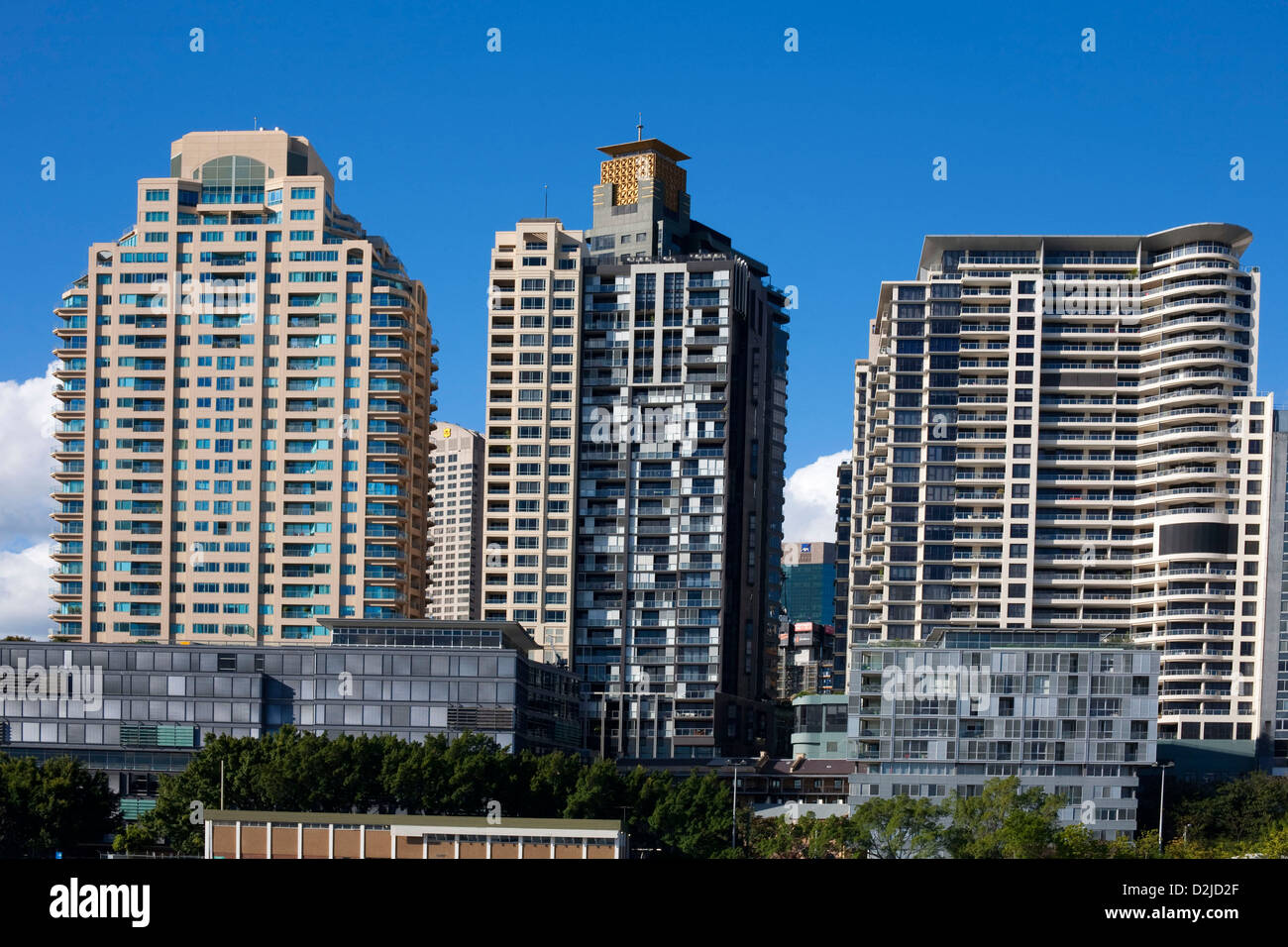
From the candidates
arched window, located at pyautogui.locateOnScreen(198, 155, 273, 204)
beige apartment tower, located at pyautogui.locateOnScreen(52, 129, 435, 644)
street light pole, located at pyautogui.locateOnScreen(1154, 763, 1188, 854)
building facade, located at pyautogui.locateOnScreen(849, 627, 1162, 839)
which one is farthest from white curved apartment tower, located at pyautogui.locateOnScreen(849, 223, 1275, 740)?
arched window, located at pyautogui.locateOnScreen(198, 155, 273, 204)

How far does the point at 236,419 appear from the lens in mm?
159500

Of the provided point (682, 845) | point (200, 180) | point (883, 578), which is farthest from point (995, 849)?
point (200, 180)

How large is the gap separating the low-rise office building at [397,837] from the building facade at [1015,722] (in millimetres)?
38813

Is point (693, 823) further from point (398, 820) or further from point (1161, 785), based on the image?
Answer: point (1161, 785)

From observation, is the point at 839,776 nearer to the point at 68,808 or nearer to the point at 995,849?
the point at 995,849

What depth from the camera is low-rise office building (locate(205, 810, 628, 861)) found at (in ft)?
269

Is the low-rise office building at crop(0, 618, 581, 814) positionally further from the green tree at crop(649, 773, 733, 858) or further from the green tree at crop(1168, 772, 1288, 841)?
the green tree at crop(1168, 772, 1288, 841)

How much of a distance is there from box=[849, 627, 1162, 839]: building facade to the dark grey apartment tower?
120ft

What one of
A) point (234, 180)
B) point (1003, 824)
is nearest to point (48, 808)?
point (1003, 824)

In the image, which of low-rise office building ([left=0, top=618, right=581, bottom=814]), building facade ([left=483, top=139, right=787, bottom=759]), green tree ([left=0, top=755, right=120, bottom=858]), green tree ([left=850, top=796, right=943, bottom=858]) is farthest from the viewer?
building facade ([left=483, top=139, right=787, bottom=759])

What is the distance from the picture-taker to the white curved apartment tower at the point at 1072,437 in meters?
158

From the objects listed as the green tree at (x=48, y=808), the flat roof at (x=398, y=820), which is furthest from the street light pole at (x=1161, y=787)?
the green tree at (x=48, y=808)

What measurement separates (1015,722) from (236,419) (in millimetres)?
84251
